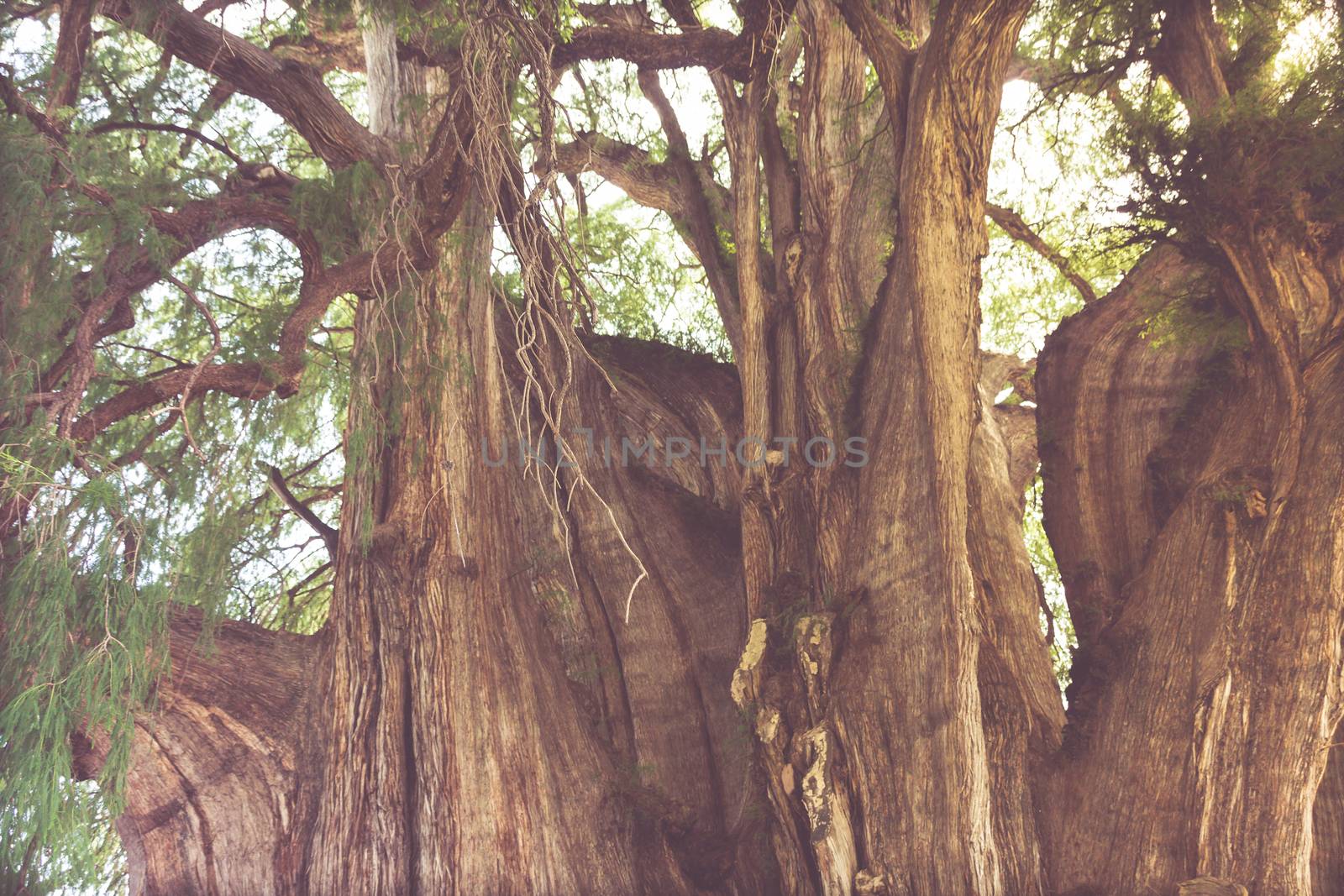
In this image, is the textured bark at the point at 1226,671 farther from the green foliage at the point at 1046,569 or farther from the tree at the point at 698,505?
the green foliage at the point at 1046,569

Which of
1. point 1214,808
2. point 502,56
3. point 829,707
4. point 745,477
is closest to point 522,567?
point 745,477

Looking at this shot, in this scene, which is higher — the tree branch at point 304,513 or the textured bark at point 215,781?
the tree branch at point 304,513

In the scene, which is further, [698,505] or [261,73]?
[698,505]

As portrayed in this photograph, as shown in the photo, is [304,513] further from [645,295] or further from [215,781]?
[645,295]

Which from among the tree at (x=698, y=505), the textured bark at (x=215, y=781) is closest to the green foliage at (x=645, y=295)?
the tree at (x=698, y=505)

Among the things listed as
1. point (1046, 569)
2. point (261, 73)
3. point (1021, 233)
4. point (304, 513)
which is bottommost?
point (1046, 569)

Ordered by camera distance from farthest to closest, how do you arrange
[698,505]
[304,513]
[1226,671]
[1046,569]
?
[1046,569]
[698,505]
[304,513]
[1226,671]

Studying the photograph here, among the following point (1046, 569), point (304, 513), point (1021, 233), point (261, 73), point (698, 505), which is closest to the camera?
point (261, 73)

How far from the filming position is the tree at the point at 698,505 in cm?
316

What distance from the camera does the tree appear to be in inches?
124

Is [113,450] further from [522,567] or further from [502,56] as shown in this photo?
[502,56]

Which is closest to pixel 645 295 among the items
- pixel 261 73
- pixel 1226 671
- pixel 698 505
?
pixel 698 505

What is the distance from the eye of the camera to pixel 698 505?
5.18m

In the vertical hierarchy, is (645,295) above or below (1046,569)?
above
